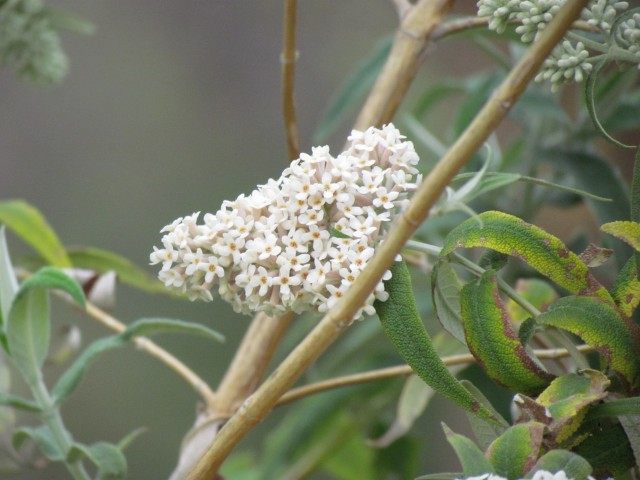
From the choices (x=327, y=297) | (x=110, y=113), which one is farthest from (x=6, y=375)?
(x=110, y=113)

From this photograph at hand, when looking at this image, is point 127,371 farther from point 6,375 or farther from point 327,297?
point 327,297

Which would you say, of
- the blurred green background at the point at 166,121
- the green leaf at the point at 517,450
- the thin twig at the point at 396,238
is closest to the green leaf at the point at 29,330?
the thin twig at the point at 396,238

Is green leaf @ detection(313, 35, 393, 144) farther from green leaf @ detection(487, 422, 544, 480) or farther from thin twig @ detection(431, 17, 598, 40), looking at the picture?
green leaf @ detection(487, 422, 544, 480)

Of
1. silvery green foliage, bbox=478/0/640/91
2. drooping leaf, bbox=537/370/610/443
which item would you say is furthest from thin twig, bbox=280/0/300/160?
drooping leaf, bbox=537/370/610/443

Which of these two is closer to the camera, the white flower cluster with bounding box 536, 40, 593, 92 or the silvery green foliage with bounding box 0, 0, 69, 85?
the white flower cluster with bounding box 536, 40, 593, 92

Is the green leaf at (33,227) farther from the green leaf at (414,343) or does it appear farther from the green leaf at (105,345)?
the green leaf at (414,343)

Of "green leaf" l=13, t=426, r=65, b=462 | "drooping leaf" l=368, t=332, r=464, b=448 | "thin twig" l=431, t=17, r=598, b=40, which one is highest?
"thin twig" l=431, t=17, r=598, b=40
